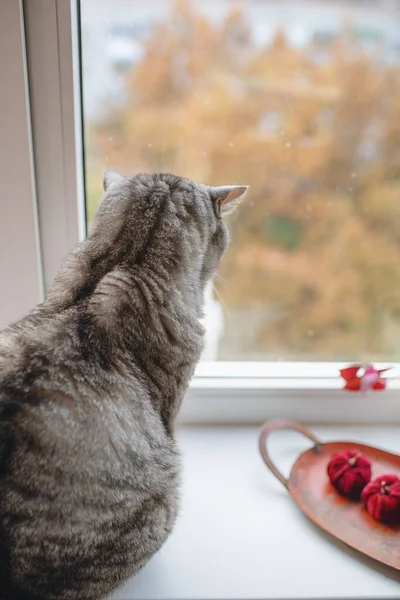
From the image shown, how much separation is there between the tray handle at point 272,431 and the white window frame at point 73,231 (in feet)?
0.21

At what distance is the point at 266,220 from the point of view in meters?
1.04

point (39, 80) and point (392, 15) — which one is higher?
point (392, 15)

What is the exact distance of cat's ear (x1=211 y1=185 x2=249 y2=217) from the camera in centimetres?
84

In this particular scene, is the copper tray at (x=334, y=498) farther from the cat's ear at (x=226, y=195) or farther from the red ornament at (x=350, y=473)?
the cat's ear at (x=226, y=195)

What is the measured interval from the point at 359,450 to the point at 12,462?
1.96 feet

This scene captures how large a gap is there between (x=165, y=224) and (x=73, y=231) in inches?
8.9

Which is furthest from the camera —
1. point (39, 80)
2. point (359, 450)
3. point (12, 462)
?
point (359, 450)

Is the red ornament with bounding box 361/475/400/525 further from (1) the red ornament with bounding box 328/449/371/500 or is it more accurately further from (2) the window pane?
(2) the window pane

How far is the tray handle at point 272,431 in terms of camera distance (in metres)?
0.90

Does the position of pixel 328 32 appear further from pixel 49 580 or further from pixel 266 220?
pixel 49 580

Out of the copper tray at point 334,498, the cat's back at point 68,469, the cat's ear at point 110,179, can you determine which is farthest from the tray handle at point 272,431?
the cat's ear at point 110,179

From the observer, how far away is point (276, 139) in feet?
3.25

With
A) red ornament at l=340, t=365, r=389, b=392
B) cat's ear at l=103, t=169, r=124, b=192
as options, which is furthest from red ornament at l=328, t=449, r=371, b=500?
cat's ear at l=103, t=169, r=124, b=192

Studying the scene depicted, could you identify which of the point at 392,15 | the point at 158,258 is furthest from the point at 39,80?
the point at 392,15
